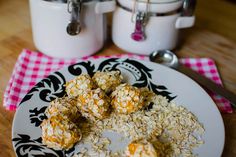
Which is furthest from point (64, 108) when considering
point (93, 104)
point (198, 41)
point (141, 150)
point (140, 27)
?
point (198, 41)

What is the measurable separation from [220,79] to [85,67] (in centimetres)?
35

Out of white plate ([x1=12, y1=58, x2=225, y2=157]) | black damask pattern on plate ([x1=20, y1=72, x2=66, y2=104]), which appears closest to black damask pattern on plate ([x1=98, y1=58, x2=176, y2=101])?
white plate ([x1=12, y1=58, x2=225, y2=157])

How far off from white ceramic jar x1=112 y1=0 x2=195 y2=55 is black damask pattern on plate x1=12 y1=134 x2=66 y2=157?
39 centimetres

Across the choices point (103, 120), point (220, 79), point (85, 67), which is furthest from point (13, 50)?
point (220, 79)

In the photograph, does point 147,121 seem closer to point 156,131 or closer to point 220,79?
point 156,131

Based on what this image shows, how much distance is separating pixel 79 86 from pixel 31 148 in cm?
16

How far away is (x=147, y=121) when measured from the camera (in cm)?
75

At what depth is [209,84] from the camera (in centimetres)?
88

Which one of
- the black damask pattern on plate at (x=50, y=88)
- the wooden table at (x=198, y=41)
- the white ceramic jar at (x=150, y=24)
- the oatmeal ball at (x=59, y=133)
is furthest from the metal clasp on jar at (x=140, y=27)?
the oatmeal ball at (x=59, y=133)

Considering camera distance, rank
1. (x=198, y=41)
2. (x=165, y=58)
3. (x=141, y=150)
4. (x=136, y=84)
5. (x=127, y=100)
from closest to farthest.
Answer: (x=141, y=150) < (x=127, y=100) < (x=136, y=84) < (x=165, y=58) < (x=198, y=41)

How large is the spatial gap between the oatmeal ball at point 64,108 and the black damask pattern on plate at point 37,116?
1 cm

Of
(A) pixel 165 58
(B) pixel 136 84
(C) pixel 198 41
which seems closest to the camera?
(B) pixel 136 84

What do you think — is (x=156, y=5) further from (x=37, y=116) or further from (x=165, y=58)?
(x=37, y=116)

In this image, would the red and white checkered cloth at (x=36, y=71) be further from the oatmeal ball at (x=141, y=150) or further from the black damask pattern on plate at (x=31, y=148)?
the oatmeal ball at (x=141, y=150)
